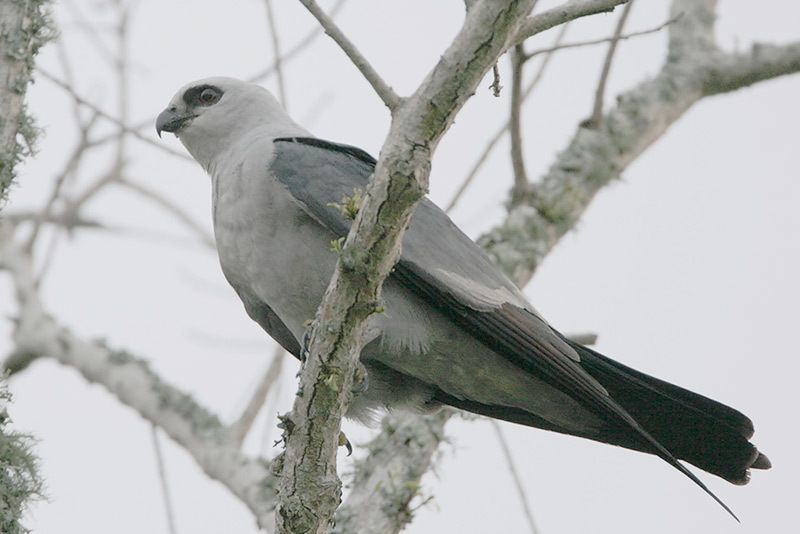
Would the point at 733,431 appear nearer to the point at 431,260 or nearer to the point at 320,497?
the point at 431,260

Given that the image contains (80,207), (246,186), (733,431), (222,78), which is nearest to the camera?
(733,431)

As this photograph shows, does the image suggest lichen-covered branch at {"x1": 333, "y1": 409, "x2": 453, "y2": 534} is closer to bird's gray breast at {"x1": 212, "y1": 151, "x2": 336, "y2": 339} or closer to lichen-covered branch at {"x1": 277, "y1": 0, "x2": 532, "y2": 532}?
bird's gray breast at {"x1": 212, "y1": 151, "x2": 336, "y2": 339}

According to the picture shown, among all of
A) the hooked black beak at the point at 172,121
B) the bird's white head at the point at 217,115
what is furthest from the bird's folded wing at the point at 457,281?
the hooked black beak at the point at 172,121

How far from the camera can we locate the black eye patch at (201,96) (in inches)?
218

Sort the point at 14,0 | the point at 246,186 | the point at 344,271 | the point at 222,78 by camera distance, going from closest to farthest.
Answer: the point at 344,271 < the point at 14,0 < the point at 246,186 < the point at 222,78

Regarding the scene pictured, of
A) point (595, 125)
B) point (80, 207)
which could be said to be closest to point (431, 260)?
point (595, 125)

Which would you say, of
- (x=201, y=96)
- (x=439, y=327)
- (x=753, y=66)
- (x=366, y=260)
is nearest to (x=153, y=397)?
(x=201, y=96)

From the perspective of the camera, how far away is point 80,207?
286 inches

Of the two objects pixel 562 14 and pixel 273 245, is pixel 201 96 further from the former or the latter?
pixel 562 14

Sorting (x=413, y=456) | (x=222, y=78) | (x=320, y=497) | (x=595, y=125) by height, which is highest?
(x=595, y=125)

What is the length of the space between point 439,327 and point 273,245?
73 cm

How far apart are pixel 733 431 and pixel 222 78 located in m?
3.04

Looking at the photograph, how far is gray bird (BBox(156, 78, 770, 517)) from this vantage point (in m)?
4.18

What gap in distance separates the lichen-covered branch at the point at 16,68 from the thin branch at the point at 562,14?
1.71 metres
